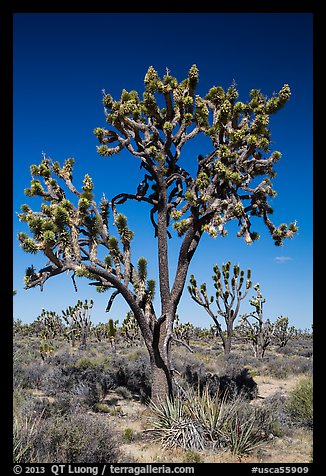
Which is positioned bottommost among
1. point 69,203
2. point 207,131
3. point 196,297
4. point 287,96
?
point 196,297

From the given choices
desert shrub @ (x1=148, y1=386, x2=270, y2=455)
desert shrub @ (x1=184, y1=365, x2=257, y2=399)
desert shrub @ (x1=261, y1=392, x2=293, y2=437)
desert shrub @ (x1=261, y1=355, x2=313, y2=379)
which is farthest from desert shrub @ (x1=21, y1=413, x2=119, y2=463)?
desert shrub @ (x1=261, y1=355, x2=313, y2=379)

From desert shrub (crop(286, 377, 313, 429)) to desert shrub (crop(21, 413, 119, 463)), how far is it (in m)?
4.37

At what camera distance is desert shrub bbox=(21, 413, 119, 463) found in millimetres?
5633

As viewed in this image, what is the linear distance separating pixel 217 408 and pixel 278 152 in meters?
5.52

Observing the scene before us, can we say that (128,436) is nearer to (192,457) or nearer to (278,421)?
(192,457)

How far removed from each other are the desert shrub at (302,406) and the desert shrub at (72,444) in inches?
172

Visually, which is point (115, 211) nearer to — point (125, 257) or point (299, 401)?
point (125, 257)

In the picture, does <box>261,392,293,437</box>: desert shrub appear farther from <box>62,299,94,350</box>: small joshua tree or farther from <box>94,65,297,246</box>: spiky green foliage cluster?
<box>62,299,94,350</box>: small joshua tree

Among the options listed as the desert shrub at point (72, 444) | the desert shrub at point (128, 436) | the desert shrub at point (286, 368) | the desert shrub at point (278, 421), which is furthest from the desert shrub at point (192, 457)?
the desert shrub at point (286, 368)

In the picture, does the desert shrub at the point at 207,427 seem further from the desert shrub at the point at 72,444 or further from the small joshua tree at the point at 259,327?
the small joshua tree at the point at 259,327

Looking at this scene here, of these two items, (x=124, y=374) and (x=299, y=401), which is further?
(x=124, y=374)

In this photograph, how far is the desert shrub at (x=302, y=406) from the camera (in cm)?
852

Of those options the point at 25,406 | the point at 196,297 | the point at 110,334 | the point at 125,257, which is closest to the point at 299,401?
the point at 125,257

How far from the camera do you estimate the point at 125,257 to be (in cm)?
919
